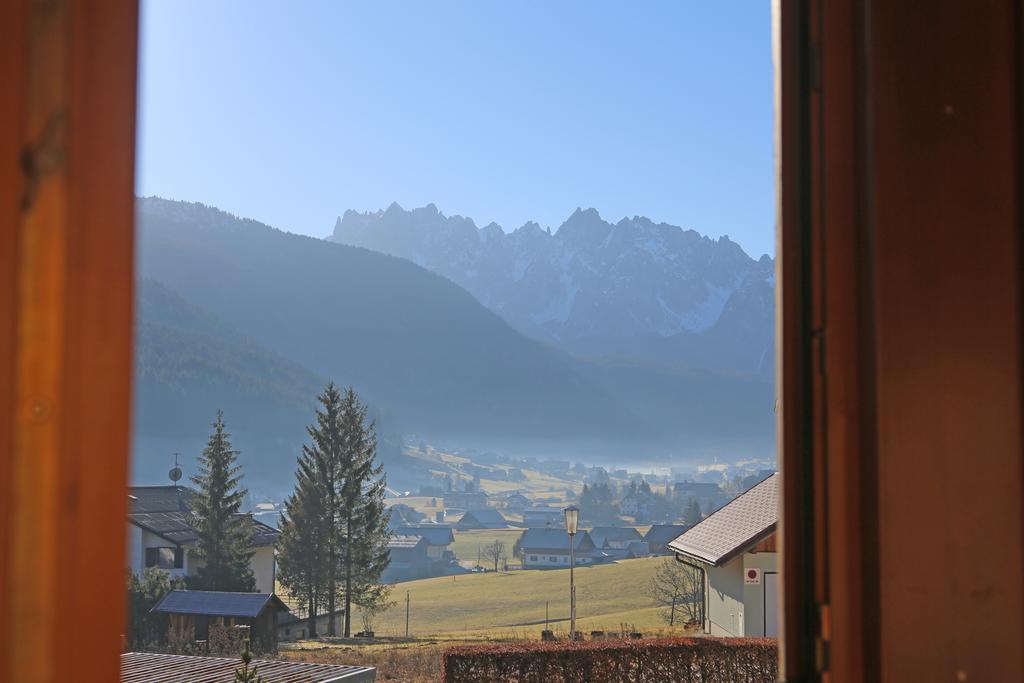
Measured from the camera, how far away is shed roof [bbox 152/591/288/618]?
2169cm

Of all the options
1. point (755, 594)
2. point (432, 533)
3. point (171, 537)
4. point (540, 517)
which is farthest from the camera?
point (540, 517)

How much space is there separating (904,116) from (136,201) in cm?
91

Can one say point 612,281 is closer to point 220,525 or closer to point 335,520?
point 335,520

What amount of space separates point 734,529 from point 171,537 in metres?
18.8

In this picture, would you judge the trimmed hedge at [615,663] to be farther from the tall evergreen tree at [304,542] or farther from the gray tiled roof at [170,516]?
the tall evergreen tree at [304,542]

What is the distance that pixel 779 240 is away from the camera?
1.26 metres

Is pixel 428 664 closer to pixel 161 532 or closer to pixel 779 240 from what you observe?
pixel 161 532

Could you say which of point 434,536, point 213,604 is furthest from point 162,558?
point 434,536

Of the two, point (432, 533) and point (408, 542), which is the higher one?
point (432, 533)

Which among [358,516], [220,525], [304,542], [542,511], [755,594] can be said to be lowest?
[542,511]

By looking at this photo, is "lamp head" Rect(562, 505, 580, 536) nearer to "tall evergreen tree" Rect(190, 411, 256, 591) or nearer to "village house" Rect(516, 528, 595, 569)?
"tall evergreen tree" Rect(190, 411, 256, 591)

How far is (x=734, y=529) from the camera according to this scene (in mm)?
13422

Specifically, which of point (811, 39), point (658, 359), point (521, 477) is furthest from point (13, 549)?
point (658, 359)

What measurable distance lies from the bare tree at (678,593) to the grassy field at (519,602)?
1.68 ft
